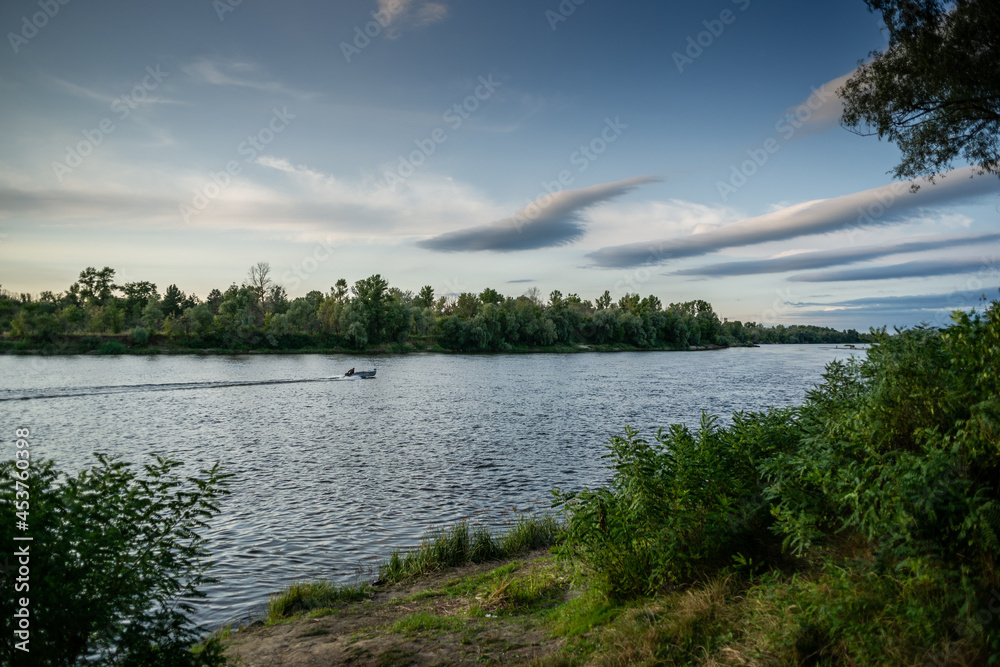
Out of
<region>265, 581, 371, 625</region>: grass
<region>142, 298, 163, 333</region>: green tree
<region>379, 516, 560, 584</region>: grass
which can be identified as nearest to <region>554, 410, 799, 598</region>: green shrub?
<region>379, 516, 560, 584</region>: grass

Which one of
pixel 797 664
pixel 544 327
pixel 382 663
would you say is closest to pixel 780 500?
pixel 797 664

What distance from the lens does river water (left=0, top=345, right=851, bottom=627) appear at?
14.8 m

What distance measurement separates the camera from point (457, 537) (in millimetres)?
13078

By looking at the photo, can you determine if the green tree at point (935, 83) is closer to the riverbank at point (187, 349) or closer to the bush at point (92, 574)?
the bush at point (92, 574)

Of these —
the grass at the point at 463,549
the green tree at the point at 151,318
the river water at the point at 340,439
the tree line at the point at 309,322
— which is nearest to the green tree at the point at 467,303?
the tree line at the point at 309,322

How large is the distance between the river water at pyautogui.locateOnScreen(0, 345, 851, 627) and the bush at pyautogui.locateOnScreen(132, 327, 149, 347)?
119 feet

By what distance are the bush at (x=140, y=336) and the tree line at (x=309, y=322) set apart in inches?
7.9

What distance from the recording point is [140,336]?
10156 centimetres

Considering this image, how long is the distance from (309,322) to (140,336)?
108ft

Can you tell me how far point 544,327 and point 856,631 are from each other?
133449 millimetres

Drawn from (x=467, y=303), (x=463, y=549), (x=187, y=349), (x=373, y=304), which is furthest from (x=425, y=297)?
(x=463, y=549)

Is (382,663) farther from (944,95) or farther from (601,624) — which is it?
(944,95)

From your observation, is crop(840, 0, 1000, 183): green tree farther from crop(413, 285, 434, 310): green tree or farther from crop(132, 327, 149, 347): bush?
crop(413, 285, 434, 310): green tree

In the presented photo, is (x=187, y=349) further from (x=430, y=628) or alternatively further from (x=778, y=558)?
(x=778, y=558)
